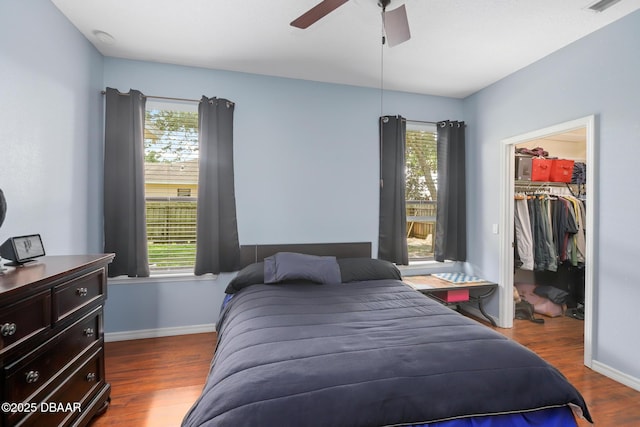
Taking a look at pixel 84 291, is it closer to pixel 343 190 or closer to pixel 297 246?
pixel 297 246

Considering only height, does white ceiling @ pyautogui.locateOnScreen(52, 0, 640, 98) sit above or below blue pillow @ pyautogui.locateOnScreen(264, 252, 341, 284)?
above

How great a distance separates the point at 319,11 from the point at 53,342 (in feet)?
7.24

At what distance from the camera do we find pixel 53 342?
142 cm

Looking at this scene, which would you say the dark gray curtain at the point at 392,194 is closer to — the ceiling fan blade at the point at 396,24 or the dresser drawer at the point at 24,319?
the ceiling fan blade at the point at 396,24

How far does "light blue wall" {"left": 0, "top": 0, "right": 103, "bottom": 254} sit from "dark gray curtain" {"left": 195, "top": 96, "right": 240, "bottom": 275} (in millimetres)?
933

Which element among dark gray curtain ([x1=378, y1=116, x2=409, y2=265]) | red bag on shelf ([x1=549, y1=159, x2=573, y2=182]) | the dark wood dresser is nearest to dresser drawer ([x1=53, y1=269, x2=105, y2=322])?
the dark wood dresser

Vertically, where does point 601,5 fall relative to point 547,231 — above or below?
above

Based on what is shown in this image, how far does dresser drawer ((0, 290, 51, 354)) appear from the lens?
3.73 ft

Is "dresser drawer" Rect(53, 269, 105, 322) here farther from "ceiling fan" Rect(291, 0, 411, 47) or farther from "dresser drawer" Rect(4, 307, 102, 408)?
"ceiling fan" Rect(291, 0, 411, 47)

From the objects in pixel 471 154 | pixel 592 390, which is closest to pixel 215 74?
pixel 471 154

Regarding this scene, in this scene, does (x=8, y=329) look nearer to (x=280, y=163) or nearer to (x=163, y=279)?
(x=163, y=279)

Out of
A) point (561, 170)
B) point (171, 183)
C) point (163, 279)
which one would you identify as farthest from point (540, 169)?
point (163, 279)

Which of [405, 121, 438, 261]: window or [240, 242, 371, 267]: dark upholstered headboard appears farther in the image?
[405, 121, 438, 261]: window

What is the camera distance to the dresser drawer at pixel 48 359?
1185 millimetres
